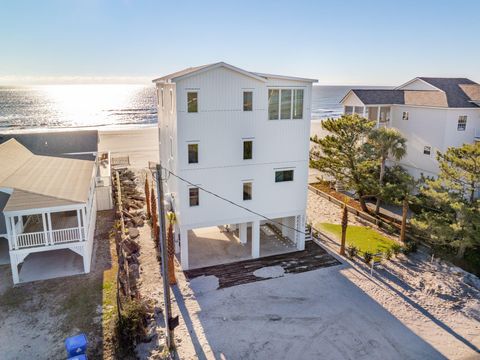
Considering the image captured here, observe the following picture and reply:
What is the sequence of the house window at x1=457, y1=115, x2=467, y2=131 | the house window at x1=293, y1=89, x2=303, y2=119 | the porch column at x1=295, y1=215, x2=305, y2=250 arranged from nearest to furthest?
the house window at x1=293, y1=89, x2=303, y2=119
the porch column at x1=295, y1=215, x2=305, y2=250
the house window at x1=457, y1=115, x2=467, y2=131

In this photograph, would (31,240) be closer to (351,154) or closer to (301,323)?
(301,323)

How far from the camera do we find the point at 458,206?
59.8ft

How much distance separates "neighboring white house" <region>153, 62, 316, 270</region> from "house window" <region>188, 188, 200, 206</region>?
0.17ft

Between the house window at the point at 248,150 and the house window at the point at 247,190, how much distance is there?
4.61 ft

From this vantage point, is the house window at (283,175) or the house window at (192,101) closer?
the house window at (192,101)

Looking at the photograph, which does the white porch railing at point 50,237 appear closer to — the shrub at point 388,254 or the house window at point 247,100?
the house window at point 247,100

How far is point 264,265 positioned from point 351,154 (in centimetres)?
1082

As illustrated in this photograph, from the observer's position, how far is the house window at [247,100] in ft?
59.9

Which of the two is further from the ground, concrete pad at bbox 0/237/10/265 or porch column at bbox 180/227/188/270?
porch column at bbox 180/227/188/270

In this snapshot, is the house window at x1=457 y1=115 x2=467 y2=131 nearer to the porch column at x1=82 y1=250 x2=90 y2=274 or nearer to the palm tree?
the palm tree

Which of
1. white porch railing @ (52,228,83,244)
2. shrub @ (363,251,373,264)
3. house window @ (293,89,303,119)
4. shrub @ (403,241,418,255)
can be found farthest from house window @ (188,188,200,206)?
shrub @ (403,241,418,255)

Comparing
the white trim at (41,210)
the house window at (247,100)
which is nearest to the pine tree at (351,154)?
the house window at (247,100)

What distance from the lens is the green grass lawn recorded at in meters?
21.6

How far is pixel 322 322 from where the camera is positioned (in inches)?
583
